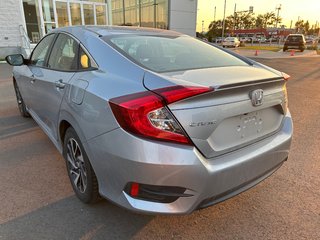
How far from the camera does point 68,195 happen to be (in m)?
2.87

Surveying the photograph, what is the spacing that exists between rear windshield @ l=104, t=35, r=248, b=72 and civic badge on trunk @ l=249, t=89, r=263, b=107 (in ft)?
1.75

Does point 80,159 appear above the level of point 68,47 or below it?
below

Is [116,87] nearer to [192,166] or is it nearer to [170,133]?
[170,133]

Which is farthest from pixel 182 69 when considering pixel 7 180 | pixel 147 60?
pixel 7 180

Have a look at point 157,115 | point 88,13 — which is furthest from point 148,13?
point 157,115

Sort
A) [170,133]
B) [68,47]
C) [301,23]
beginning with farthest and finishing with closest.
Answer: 1. [301,23]
2. [68,47]
3. [170,133]

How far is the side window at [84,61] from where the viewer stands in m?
2.53

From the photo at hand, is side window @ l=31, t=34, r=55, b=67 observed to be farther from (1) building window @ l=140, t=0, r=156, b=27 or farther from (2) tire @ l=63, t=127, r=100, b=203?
(1) building window @ l=140, t=0, r=156, b=27

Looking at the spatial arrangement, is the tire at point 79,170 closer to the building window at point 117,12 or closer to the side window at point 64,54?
the side window at point 64,54

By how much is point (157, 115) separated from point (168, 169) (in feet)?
1.17

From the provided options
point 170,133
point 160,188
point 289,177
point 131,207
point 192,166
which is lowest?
point 289,177

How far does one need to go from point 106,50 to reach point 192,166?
50.1 inches

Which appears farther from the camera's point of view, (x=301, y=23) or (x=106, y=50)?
(x=301, y=23)

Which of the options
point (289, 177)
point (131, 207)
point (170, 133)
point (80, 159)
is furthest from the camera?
point (289, 177)
